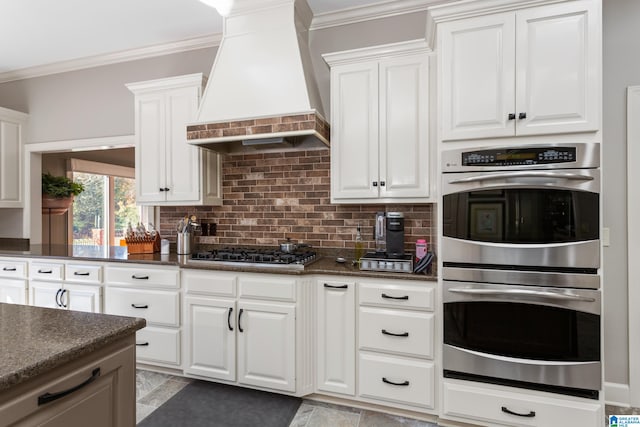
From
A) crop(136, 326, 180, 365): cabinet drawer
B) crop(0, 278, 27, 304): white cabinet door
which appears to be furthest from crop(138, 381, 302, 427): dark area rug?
crop(0, 278, 27, 304): white cabinet door

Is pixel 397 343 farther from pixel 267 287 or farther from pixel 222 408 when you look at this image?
pixel 222 408

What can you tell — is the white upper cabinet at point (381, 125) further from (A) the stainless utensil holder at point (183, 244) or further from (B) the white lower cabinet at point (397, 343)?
(A) the stainless utensil holder at point (183, 244)

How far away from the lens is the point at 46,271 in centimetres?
294

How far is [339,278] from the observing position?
223 cm

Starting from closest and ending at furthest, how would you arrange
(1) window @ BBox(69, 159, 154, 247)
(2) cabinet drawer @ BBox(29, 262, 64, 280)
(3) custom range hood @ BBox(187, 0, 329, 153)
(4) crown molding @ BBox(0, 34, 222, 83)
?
(3) custom range hood @ BBox(187, 0, 329, 153)
(2) cabinet drawer @ BBox(29, 262, 64, 280)
(4) crown molding @ BBox(0, 34, 222, 83)
(1) window @ BBox(69, 159, 154, 247)

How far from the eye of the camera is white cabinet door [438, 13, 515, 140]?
1925mm

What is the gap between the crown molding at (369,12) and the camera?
264 cm

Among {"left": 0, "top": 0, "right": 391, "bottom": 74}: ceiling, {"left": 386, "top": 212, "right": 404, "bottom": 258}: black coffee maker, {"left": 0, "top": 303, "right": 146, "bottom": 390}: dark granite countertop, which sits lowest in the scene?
{"left": 0, "top": 303, "right": 146, "bottom": 390}: dark granite countertop

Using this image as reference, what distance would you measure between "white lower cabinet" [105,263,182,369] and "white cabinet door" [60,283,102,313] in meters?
0.09

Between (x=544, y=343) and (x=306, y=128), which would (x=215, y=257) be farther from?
(x=544, y=343)

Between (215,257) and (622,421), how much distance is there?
2807 mm

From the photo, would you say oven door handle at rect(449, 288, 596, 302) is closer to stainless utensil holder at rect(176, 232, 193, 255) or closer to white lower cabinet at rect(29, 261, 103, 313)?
stainless utensil holder at rect(176, 232, 193, 255)

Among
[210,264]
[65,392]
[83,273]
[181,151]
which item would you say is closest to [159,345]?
[210,264]

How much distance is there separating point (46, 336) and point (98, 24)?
2.95 metres
